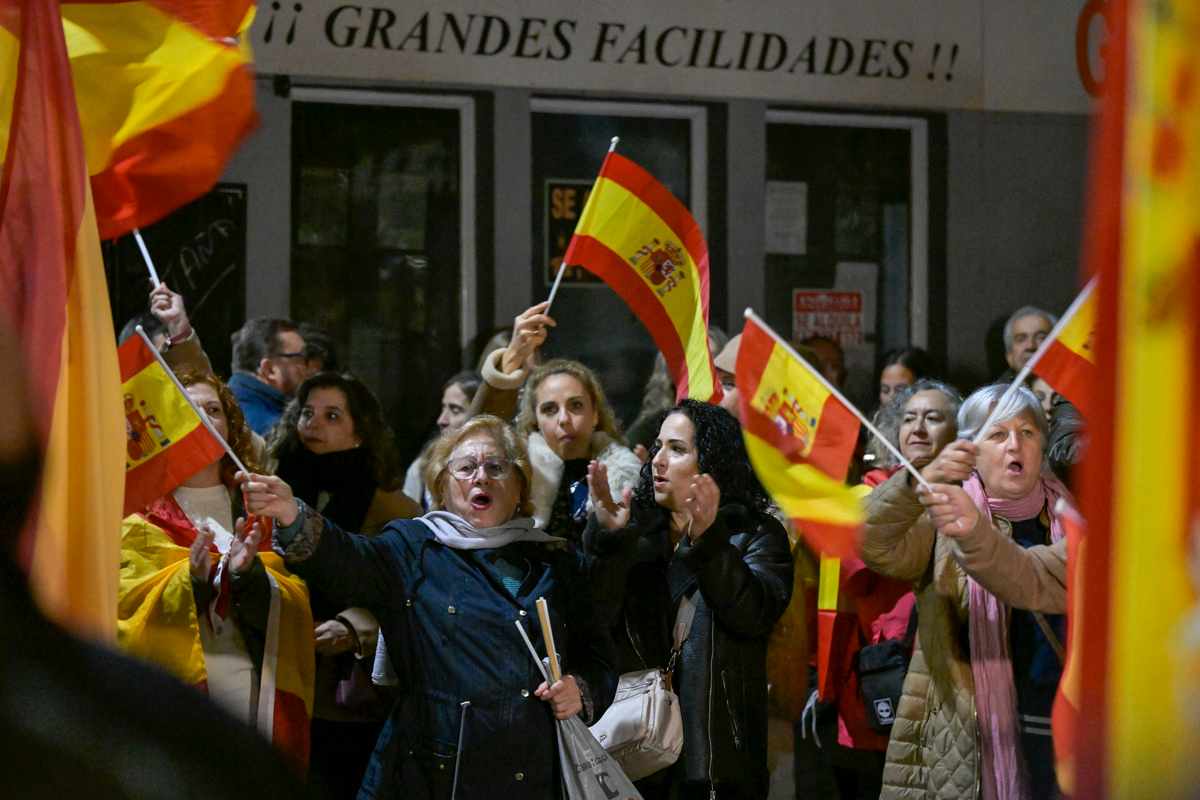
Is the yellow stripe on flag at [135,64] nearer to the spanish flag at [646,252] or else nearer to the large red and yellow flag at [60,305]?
the large red and yellow flag at [60,305]

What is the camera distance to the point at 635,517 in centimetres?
554

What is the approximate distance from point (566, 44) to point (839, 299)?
2040mm

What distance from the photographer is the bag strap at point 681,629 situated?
542 cm

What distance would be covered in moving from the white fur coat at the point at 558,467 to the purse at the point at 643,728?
0.87 metres

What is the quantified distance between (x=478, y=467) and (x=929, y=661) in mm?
1346

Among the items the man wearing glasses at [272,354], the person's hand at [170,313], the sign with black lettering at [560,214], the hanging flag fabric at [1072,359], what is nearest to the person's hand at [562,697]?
the hanging flag fabric at [1072,359]

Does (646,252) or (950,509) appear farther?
(646,252)

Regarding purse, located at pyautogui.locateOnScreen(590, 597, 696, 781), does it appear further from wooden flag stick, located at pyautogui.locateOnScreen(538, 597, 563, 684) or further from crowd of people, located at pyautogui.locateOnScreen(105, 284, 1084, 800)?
wooden flag stick, located at pyautogui.locateOnScreen(538, 597, 563, 684)

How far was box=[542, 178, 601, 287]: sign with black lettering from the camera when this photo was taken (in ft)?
33.2

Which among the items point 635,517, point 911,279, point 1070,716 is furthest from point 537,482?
point 911,279

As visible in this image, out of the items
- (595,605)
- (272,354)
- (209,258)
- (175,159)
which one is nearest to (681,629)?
(595,605)

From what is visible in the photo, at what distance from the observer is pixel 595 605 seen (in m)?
5.26

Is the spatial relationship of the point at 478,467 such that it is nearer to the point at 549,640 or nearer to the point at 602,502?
the point at 602,502

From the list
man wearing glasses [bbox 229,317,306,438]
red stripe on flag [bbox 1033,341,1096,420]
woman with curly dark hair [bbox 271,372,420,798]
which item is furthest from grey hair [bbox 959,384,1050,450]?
man wearing glasses [bbox 229,317,306,438]
